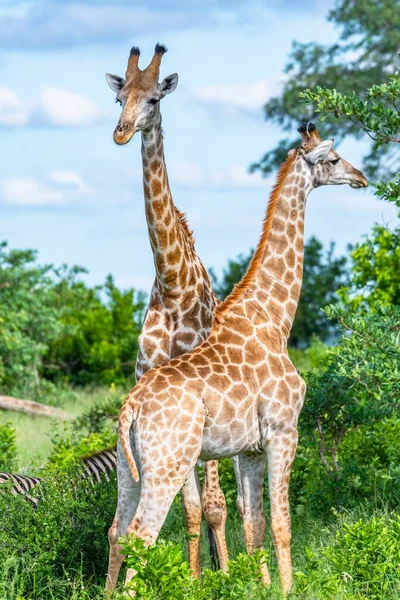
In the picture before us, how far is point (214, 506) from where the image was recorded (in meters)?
7.98

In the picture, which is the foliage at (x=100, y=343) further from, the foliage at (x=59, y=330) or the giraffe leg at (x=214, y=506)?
the giraffe leg at (x=214, y=506)

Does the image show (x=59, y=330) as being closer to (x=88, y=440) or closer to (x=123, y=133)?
(x=88, y=440)

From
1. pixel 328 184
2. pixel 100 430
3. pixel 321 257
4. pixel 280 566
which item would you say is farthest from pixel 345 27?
pixel 280 566

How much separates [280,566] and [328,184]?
2.85 m

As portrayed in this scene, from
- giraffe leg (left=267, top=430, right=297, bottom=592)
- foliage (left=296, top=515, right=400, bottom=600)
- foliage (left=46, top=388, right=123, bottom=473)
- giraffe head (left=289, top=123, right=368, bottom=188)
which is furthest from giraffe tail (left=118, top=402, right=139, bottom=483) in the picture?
foliage (left=46, top=388, right=123, bottom=473)

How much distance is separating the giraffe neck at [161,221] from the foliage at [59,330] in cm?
1035

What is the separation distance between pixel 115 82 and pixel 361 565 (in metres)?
4.04

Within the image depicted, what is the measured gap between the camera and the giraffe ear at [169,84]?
311 inches

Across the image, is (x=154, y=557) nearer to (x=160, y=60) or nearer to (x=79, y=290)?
(x=160, y=60)

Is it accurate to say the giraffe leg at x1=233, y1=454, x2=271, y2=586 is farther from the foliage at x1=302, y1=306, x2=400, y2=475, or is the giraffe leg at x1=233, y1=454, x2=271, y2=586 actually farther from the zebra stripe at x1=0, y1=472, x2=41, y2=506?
the zebra stripe at x1=0, y1=472, x2=41, y2=506

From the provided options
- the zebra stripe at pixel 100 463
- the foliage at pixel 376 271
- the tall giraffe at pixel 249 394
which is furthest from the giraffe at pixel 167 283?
the foliage at pixel 376 271

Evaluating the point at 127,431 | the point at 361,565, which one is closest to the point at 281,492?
the point at 361,565

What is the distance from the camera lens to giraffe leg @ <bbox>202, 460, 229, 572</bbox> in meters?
7.91

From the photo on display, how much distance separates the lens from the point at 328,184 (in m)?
7.96
